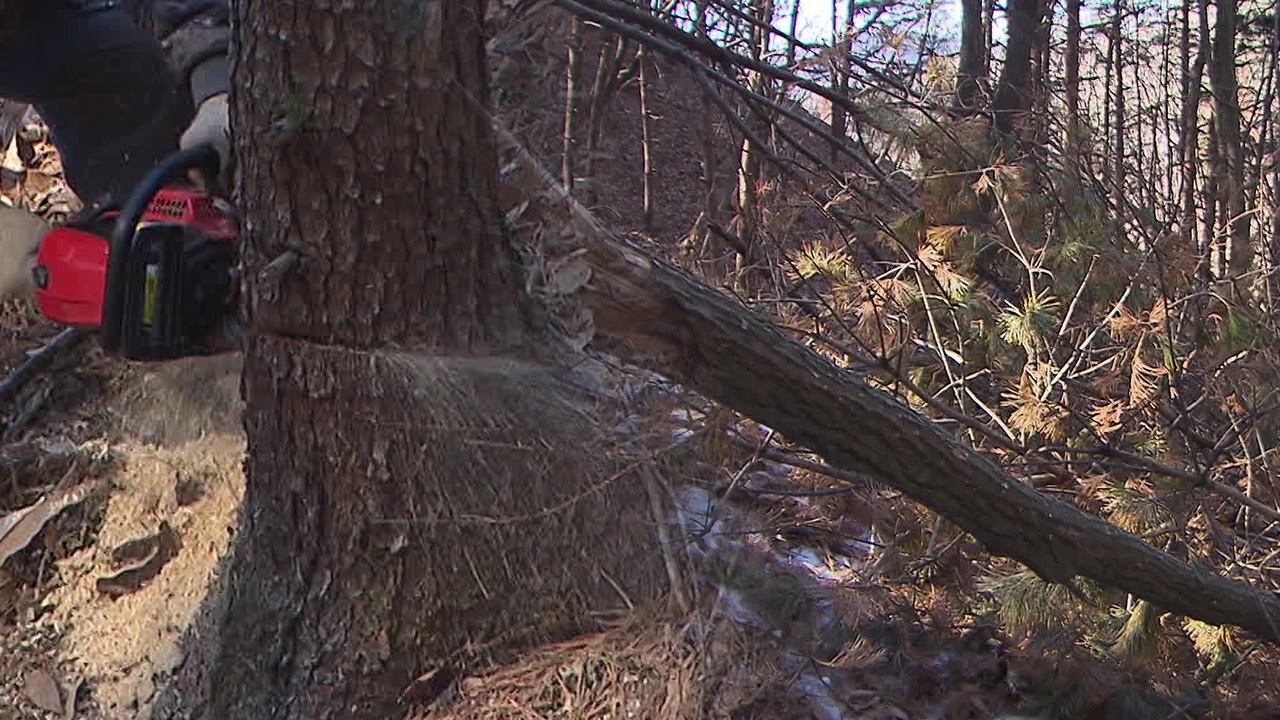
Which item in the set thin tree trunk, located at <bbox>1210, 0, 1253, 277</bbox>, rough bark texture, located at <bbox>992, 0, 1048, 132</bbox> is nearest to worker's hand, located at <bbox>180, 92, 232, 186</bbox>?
rough bark texture, located at <bbox>992, 0, 1048, 132</bbox>

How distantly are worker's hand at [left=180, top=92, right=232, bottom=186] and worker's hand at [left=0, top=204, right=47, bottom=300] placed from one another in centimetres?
58

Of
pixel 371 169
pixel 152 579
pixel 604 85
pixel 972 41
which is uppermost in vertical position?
pixel 972 41

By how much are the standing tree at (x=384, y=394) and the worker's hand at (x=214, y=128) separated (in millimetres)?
234

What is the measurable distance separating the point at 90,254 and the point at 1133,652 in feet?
8.11

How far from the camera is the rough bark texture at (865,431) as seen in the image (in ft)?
5.36

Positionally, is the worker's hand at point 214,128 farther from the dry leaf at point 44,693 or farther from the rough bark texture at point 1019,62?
the rough bark texture at point 1019,62

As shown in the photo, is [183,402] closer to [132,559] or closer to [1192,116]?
[132,559]

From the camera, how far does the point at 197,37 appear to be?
1596 millimetres

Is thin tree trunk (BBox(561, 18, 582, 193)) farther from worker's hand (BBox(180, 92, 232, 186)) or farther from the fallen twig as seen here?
the fallen twig

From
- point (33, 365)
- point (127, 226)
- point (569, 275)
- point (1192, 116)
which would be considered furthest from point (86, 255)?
point (1192, 116)

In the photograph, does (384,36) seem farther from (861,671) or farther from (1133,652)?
(1133,652)

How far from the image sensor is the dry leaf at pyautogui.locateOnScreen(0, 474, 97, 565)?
2014mm

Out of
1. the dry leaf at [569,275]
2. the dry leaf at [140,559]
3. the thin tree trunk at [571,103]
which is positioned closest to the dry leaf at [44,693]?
the dry leaf at [140,559]

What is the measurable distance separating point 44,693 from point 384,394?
929 millimetres
